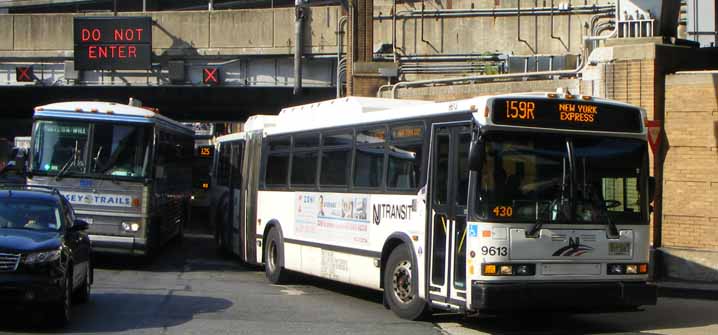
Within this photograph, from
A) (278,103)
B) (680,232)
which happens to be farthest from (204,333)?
(278,103)

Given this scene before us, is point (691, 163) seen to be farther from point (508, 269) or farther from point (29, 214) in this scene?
point (29, 214)

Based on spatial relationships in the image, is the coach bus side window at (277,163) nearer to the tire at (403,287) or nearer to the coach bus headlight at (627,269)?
the tire at (403,287)

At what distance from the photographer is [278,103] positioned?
42250 millimetres

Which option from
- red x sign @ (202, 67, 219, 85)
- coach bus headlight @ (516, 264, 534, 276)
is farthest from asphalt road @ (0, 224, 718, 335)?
red x sign @ (202, 67, 219, 85)

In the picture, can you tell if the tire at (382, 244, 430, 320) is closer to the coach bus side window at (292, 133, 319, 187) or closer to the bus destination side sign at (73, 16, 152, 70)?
the coach bus side window at (292, 133, 319, 187)

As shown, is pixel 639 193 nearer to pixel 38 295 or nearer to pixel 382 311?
pixel 382 311

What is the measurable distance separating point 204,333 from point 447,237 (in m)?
3.07

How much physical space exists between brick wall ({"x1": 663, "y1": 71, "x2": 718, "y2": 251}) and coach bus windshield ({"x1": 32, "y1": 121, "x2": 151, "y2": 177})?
984cm

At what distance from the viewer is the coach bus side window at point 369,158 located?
1346cm

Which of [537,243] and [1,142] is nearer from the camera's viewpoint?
[537,243]

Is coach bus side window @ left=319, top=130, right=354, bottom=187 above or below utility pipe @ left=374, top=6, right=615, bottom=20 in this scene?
below

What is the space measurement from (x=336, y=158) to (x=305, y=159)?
58.4 inches

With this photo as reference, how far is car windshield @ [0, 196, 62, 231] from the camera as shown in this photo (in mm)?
11898

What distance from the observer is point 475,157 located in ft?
34.9
